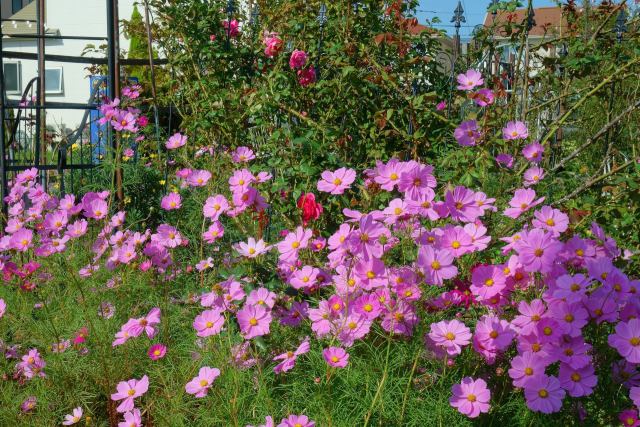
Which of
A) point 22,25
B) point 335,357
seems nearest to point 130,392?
point 335,357

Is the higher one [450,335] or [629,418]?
[450,335]

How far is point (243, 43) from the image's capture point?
402cm

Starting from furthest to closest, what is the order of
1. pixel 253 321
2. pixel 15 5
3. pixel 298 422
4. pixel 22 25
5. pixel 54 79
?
1. pixel 15 5
2. pixel 22 25
3. pixel 54 79
4. pixel 253 321
5. pixel 298 422

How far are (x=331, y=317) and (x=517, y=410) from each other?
0.57m

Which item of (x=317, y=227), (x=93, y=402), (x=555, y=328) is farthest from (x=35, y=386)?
(x=555, y=328)

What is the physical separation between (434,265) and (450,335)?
183 mm

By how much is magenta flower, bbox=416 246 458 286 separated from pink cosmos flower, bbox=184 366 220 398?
22.7 inches

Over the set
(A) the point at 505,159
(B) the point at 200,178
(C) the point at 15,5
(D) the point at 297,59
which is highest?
(C) the point at 15,5

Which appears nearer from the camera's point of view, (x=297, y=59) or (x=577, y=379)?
(x=577, y=379)

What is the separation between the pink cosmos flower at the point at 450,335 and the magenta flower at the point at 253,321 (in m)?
0.42

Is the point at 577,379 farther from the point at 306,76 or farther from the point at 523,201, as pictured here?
the point at 306,76

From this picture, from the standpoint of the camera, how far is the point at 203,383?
5.66ft

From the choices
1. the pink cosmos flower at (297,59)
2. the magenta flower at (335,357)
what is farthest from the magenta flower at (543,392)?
the pink cosmos flower at (297,59)

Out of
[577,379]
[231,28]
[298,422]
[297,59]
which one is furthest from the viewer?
[231,28]
